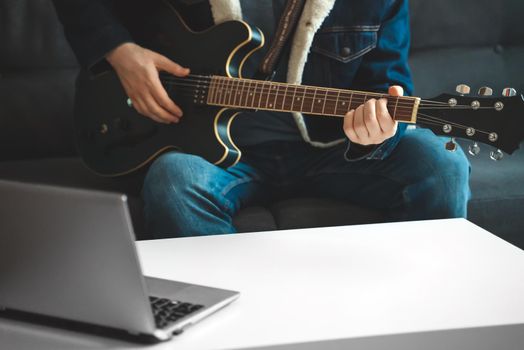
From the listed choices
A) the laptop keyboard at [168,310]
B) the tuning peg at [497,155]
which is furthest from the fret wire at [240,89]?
the laptop keyboard at [168,310]

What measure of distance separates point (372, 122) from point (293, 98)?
20cm

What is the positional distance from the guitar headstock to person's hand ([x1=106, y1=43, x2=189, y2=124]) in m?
0.56

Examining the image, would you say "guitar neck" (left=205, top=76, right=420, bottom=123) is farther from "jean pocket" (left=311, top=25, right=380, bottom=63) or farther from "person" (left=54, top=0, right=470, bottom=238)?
"jean pocket" (left=311, top=25, right=380, bottom=63)

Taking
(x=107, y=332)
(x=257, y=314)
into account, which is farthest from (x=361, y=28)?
(x=107, y=332)

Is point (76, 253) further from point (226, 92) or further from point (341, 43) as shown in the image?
point (341, 43)

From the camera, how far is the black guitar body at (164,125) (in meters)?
1.55

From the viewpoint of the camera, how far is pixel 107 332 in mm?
831

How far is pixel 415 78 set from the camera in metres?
2.12

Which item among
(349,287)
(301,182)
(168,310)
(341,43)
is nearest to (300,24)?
(341,43)

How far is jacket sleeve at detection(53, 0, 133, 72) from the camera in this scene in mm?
1642

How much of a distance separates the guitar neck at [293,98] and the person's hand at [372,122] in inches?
0.5

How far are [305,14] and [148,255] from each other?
72 cm

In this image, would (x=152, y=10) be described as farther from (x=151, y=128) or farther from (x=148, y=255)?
(x=148, y=255)

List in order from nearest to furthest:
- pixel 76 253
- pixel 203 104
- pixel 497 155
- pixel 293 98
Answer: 1. pixel 76 253
2. pixel 497 155
3. pixel 293 98
4. pixel 203 104
